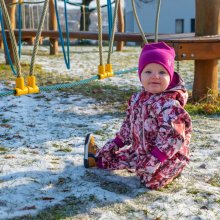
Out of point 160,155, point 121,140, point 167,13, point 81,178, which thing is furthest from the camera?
point 167,13

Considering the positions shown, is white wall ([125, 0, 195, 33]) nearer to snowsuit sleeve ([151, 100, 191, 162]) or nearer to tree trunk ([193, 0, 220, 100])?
tree trunk ([193, 0, 220, 100])

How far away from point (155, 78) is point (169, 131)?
31 cm

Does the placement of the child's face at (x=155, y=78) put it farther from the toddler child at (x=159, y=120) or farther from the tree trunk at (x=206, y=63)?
the tree trunk at (x=206, y=63)

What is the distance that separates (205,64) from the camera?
16.1ft

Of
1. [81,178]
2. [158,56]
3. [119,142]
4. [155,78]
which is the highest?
[158,56]

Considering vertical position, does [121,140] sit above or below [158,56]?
below

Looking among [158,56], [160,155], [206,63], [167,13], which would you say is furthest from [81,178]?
[167,13]

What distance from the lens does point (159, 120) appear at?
262 centimetres

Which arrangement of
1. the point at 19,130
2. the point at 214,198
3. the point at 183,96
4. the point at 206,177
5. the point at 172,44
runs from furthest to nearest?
1. the point at 172,44
2. the point at 19,130
3. the point at 206,177
4. the point at 183,96
5. the point at 214,198

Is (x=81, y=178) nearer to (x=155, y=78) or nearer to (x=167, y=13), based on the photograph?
(x=155, y=78)

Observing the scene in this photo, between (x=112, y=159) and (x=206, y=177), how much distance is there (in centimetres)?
59

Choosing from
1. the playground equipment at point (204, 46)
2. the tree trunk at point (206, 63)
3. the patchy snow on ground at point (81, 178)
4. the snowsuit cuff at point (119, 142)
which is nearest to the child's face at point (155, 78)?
the snowsuit cuff at point (119, 142)

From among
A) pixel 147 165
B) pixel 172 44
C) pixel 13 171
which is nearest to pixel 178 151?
pixel 147 165

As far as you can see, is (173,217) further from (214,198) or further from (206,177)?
(206,177)
